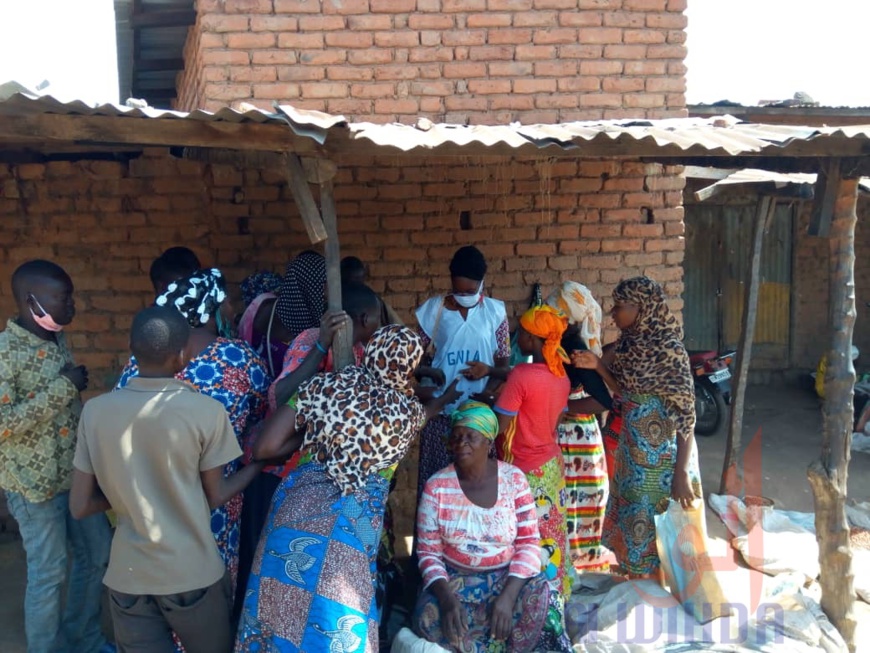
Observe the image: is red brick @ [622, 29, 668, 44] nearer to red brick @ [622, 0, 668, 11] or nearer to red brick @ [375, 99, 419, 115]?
red brick @ [622, 0, 668, 11]

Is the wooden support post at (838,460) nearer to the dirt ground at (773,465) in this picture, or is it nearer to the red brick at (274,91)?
the dirt ground at (773,465)

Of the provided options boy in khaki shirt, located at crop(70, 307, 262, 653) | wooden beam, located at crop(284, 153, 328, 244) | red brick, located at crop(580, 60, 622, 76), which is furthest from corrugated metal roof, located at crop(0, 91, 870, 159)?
red brick, located at crop(580, 60, 622, 76)

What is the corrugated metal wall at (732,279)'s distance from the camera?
9859 mm

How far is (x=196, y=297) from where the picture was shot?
3.18 metres

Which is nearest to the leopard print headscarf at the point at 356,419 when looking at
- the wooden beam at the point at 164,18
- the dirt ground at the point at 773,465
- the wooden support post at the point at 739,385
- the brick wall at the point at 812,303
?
the dirt ground at the point at 773,465

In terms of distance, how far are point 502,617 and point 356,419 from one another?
1076mm

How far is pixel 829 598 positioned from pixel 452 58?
376 cm

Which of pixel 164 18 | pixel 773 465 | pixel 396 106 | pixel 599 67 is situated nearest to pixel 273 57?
pixel 396 106

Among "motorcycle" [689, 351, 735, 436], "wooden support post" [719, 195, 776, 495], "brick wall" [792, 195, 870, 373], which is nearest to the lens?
"wooden support post" [719, 195, 776, 495]

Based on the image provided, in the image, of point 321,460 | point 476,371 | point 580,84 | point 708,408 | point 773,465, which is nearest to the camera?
point 321,460

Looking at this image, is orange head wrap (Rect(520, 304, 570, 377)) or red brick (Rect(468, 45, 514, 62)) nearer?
orange head wrap (Rect(520, 304, 570, 377))

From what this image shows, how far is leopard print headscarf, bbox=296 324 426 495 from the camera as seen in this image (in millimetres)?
2859

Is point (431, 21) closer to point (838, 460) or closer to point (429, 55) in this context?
point (429, 55)

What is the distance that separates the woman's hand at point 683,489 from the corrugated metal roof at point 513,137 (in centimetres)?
158
